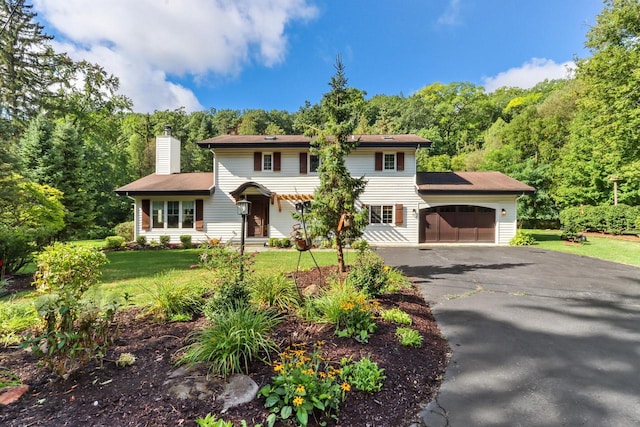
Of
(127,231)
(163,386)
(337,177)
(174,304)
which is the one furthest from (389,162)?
(127,231)

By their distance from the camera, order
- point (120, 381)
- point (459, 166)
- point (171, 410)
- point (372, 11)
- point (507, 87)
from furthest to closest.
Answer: point (507, 87)
point (459, 166)
point (372, 11)
point (120, 381)
point (171, 410)

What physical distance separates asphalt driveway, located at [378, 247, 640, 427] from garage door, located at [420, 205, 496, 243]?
7495mm

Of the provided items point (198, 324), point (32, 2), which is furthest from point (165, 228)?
point (32, 2)

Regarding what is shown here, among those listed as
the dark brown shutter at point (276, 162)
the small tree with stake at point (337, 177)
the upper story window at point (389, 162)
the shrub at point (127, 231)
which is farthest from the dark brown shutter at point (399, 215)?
the shrub at point (127, 231)

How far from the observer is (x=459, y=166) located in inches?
1251

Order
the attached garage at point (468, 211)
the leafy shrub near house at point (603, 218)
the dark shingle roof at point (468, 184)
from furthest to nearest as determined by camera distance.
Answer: the leafy shrub near house at point (603, 218) < the attached garage at point (468, 211) < the dark shingle roof at point (468, 184)

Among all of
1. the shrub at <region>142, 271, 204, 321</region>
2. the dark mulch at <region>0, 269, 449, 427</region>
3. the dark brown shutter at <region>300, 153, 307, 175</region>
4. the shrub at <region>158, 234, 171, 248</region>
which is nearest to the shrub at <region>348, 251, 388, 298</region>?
the dark mulch at <region>0, 269, 449, 427</region>

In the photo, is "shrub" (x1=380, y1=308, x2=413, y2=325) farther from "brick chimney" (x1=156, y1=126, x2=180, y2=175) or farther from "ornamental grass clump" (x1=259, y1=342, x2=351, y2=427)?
"brick chimney" (x1=156, y1=126, x2=180, y2=175)

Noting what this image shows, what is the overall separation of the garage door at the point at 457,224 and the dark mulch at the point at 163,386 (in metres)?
13.0

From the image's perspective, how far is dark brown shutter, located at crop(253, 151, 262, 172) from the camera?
16.0 meters

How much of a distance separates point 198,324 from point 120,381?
4.44 feet

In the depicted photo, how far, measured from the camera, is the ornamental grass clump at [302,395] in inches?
92.6

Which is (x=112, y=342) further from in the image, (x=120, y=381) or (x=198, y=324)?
(x=198, y=324)

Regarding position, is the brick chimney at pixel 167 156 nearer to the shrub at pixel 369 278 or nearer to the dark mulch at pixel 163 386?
the dark mulch at pixel 163 386
